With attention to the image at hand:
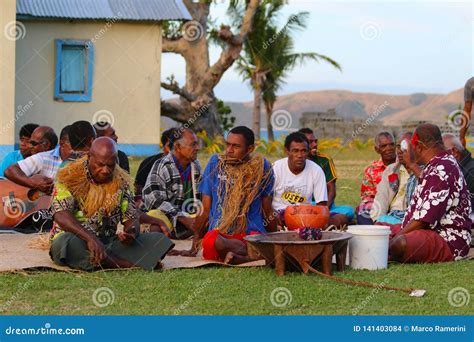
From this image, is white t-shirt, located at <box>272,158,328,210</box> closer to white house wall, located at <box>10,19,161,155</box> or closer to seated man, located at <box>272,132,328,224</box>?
seated man, located at <box>272,132,328,224</box>

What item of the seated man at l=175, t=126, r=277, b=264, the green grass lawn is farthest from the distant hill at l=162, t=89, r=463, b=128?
the green grass lawn

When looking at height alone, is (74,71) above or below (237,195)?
above

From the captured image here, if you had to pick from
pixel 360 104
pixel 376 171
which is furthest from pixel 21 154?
pixel 360 104

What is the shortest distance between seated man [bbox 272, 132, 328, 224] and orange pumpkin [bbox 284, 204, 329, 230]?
3.08ft

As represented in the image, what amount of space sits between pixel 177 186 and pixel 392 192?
2200 millimetres

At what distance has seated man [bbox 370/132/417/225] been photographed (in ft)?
31.4

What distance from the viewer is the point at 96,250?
723 cm

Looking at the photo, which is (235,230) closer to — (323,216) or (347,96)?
(323,216)

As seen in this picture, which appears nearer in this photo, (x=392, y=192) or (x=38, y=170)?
(x=38, y=170)

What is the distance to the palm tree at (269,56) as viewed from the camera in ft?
107

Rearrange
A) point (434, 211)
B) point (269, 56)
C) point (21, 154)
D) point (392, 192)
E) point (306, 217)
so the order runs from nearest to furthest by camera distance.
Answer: point (434, 211) < point (306, 217) < point (392, 192) < point (21, 154) < point (269, 56)

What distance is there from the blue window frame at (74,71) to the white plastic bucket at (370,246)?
43.2 feet

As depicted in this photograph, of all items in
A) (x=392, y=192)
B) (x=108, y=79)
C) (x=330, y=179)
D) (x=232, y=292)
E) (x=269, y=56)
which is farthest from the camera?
(x=269, y=56)

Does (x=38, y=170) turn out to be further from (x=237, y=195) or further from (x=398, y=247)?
(x=398, y=247)
